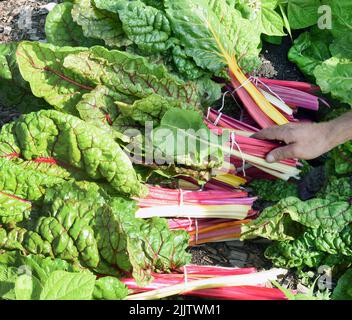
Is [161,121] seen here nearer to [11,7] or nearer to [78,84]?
[78,84]

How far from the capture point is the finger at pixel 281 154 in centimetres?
290

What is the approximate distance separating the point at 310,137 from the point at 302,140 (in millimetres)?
41

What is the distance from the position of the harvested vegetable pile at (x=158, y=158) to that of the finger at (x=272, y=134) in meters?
0.04

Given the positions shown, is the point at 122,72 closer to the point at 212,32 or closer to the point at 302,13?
the point at 212,32

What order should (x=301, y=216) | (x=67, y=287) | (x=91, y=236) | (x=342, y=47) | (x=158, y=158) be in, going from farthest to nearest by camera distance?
(x=342, y=47) → (x=158, y=158) → (x=301, y=216) → (x=91, y=236) → (x=67, y=287)

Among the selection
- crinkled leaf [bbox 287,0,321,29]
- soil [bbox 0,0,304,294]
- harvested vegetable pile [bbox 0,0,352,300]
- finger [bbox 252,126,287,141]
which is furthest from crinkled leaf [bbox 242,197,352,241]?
crinkled leaf [bbox 287,0,321,29]

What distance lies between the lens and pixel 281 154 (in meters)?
2.94

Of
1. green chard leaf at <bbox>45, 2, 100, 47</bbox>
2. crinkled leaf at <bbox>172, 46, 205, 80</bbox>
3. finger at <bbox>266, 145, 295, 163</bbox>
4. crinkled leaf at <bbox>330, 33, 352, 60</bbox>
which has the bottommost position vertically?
finger at <bbox>266, 145, 295, 163</bbox>

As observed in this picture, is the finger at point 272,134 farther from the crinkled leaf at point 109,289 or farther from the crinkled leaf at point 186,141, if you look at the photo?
the crinkled leaf at point 109,289

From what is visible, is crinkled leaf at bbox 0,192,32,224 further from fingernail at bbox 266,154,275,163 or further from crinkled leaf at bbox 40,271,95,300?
fingernail at bbox 266,154,275,163

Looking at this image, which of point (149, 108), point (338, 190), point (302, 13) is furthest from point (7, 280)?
point (302, 13)

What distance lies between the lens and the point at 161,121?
2805 millimetres

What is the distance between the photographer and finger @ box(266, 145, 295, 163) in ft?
9.52

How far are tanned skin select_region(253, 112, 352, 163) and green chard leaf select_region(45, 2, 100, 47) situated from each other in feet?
3.70
